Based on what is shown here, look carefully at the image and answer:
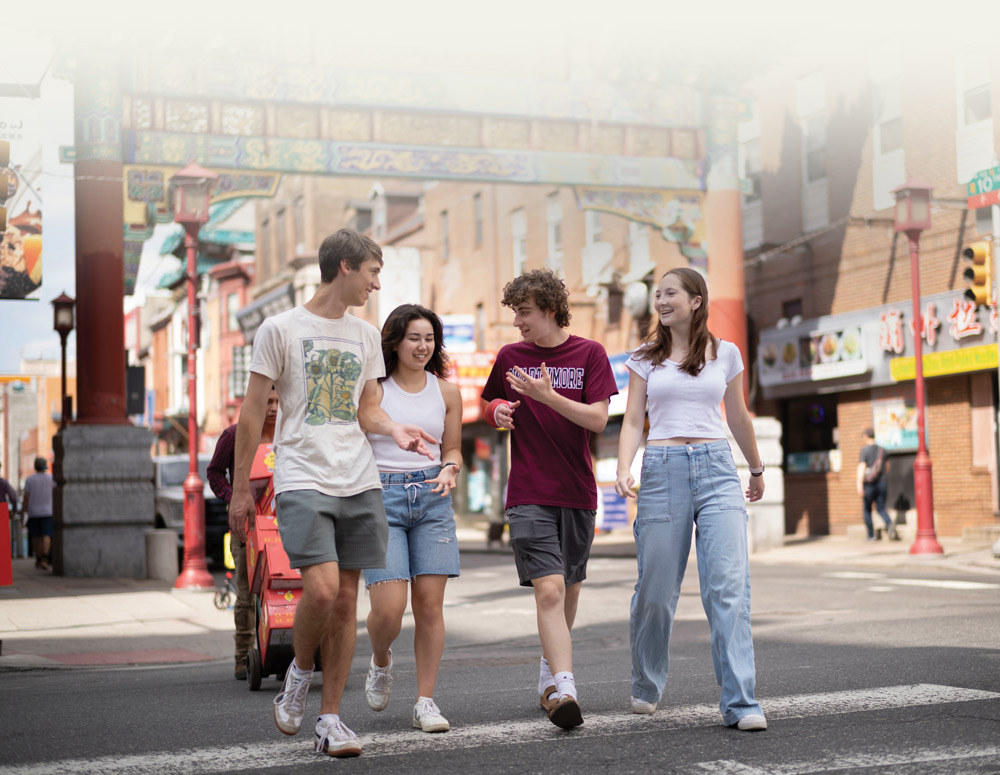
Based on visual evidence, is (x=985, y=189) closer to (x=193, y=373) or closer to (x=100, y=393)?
(x=193, y=373)

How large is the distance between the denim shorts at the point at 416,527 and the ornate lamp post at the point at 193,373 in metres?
9.87

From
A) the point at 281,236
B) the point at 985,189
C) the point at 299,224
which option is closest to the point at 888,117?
the point at 985,189

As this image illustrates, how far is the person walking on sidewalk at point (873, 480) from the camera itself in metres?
21.0

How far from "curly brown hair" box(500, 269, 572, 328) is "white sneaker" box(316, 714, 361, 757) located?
6.55 ft

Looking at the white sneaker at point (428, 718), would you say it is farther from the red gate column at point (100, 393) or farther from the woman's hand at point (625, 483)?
the red gate column at point (100, 393)

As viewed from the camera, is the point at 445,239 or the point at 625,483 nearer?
the point at 625,483

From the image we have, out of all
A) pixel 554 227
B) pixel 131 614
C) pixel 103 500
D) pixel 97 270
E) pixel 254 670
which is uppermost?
pixel 554 227

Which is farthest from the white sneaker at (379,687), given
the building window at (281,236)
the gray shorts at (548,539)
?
the building window at (281,236)

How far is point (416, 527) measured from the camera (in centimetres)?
561

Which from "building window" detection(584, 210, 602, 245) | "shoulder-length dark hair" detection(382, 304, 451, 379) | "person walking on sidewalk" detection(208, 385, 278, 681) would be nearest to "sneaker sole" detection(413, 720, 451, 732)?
"shoulder-length dark hair" detection(382, 304, 451, 379)

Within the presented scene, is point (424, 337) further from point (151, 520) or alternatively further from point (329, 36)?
point (329, 36)

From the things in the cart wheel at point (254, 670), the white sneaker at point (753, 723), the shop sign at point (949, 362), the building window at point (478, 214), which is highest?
the building window at point (478, 214)

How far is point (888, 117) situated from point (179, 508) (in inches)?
568

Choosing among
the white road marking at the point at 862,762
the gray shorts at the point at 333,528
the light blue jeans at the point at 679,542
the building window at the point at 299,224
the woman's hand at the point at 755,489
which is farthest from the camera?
the building window at the point at 299,224
